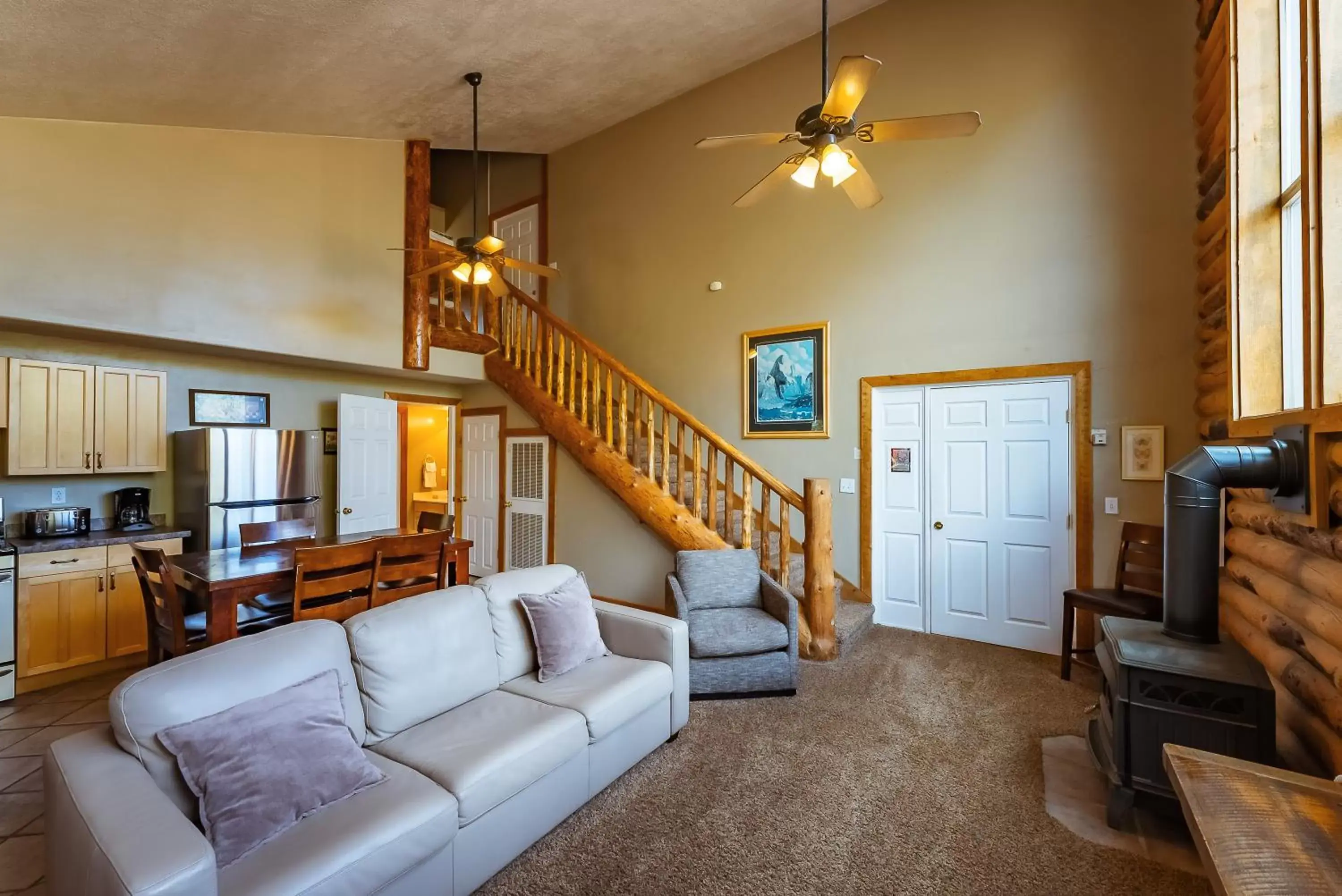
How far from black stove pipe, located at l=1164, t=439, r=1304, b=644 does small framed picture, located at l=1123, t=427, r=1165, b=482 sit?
1.64m

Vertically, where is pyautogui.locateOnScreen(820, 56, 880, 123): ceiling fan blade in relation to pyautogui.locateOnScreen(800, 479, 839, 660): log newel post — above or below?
above

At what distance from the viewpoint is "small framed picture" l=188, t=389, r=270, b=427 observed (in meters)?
Result: 4.81

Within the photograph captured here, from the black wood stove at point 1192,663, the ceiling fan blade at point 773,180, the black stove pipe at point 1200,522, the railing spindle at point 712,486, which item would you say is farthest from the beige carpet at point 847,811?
the ceiling fan blade at point 773,180

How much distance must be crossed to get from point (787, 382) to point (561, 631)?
10.5 feet

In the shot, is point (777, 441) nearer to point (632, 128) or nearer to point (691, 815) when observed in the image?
point (691, 815)

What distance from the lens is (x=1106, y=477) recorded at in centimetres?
389

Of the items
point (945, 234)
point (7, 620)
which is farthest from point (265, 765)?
point (945, 234)

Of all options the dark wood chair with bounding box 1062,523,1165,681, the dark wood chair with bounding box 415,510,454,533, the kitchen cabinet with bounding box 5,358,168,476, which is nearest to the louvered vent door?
the dark wood chair with bounding box 415,510,454,533

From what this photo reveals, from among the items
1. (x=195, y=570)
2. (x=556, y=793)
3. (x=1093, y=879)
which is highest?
(x=195, y=570)

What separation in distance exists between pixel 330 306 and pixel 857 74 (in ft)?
15.3

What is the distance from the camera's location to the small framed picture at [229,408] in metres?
4.81

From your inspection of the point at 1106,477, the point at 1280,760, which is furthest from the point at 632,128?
the point at 1280,760

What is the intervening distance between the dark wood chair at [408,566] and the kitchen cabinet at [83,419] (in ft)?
8.63

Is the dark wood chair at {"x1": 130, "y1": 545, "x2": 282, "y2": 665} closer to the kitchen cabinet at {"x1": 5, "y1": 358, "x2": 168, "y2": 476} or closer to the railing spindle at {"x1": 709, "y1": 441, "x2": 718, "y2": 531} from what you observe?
the kitchen cabinet at {"x1": 5, "y1": 358, "x2": 168, "y2": 476}
